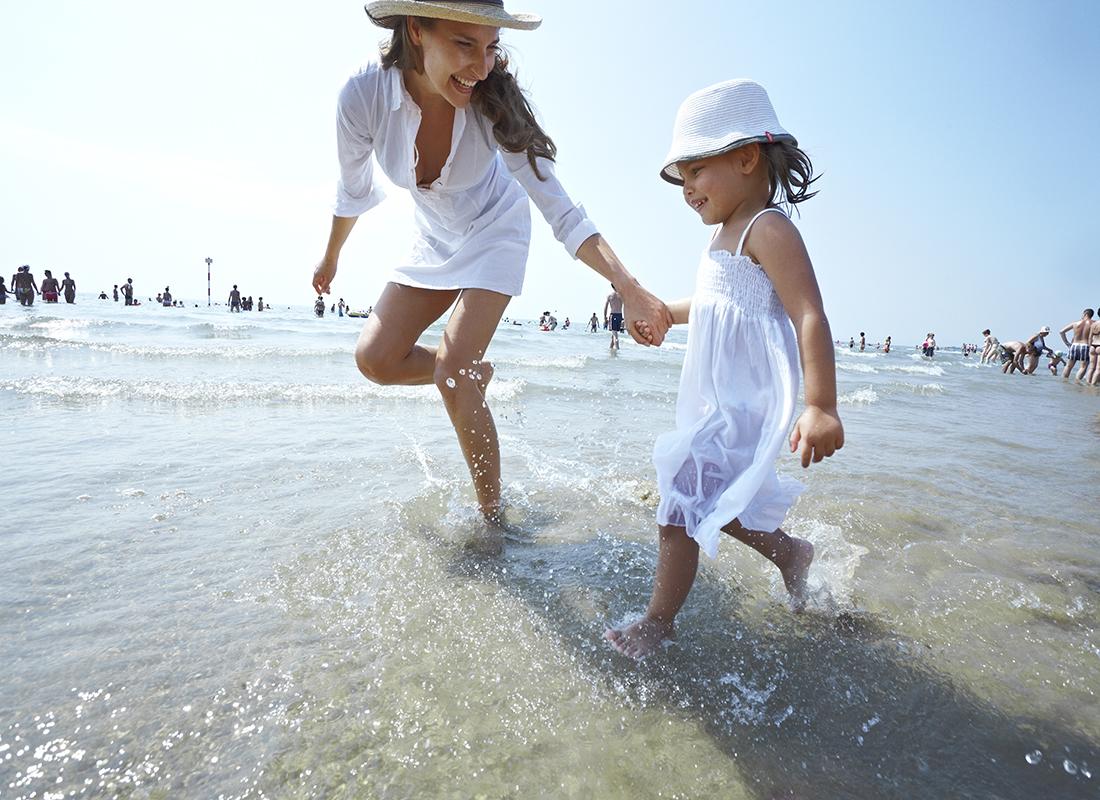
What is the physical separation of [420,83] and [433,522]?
169cm

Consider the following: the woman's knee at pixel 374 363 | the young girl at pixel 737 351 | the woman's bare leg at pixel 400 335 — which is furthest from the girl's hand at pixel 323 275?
the young girl at pixel 737 351

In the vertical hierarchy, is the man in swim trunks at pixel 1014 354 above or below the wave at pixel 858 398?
above

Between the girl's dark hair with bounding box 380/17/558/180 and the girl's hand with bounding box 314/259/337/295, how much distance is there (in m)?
1.06

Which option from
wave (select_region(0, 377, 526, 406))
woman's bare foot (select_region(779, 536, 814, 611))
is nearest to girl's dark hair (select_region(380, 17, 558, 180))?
woman's bare foot (select_region(779, 536, 814, 611))

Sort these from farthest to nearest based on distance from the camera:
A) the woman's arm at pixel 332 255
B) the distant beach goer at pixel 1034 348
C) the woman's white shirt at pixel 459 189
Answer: the distant beach goer at pixel 1034 348
the woman's arm at pixel 332 255
the woman's white shirt at pixel 459 189

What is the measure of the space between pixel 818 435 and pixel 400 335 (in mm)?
1787

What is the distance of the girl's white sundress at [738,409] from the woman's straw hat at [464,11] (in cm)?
101

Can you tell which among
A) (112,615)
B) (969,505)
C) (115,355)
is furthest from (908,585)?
(115,355)

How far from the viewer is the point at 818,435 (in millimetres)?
1530

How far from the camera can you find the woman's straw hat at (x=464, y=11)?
1980 mm

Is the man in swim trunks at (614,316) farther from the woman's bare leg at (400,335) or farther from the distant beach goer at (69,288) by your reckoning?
the distant beach goer at (69,288)

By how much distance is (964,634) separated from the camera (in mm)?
1854

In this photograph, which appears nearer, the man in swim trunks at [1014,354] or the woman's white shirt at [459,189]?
the woman's white shirt at [459,189]

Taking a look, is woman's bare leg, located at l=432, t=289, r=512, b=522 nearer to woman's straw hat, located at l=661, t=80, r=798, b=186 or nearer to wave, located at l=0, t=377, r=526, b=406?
woman's straw hat, located at l=661, t=80, r=798, b=186
